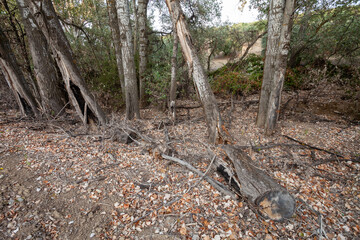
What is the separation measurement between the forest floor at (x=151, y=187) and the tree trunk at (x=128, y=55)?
1.28 metres

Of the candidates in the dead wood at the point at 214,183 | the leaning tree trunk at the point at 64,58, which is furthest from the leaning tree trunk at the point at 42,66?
the dead wood at the point at 214,183

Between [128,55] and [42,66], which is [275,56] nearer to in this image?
[128,55]

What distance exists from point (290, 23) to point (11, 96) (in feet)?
32.6

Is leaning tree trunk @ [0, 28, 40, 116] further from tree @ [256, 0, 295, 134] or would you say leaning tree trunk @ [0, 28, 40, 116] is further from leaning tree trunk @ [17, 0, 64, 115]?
tree @ [256, 0, 295, 134]

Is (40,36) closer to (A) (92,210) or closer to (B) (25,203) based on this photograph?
(B) (25,203)

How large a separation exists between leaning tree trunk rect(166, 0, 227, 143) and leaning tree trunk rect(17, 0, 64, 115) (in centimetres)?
450

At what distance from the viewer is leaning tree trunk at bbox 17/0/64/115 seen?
5.23 metres

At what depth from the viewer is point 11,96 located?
21.6ft

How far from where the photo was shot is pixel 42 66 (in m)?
5.44

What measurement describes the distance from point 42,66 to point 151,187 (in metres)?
5.60

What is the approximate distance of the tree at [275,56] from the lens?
13.4 ft

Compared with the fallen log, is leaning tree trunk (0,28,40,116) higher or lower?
higher

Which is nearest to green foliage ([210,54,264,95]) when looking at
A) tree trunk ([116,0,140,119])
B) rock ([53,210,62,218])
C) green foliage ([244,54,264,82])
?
green foliage ([244,54,264,82])

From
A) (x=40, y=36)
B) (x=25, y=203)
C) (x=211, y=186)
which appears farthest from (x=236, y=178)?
(x=40, y=36)
